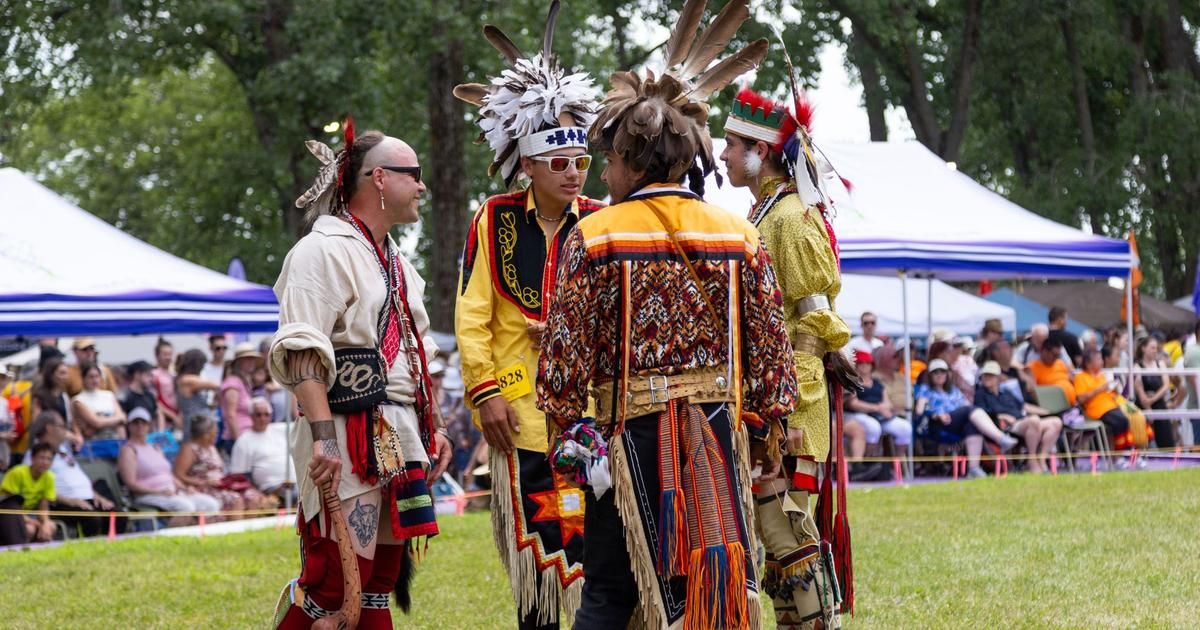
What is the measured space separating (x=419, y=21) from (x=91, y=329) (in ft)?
27.0

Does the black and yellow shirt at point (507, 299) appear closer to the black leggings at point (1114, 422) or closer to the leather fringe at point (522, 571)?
the leather fringe at point (522, 571)

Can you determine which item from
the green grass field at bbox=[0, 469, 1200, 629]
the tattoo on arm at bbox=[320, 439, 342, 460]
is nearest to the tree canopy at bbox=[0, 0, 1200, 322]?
the green grass field at bbox=[0, 469, 1200, 629]

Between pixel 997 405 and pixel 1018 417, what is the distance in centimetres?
24

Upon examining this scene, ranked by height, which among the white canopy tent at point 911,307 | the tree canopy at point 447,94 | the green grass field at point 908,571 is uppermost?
the tree canopy at point 447,94

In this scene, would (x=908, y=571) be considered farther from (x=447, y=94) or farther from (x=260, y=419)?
(x=447, y=94)

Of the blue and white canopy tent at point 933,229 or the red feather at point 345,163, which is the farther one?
the blue and white canopy tent at point 933,229

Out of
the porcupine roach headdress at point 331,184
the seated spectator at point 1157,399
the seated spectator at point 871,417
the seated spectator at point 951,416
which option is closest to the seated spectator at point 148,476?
the seated spectator at point 871,417

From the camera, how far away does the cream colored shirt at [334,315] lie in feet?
14.4

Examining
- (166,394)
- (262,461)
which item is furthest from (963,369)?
(166,394)

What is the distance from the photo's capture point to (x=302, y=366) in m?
4.35

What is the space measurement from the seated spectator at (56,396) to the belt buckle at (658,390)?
8.65 m

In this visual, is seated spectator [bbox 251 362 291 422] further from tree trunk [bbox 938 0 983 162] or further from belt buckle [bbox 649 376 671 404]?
tree trunk [bbox 938 0 983 162]

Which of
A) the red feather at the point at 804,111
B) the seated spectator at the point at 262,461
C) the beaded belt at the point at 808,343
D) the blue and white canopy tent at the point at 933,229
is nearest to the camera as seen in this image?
the beaded belt at the point at 808,343

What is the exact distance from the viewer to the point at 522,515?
500 centimetres
